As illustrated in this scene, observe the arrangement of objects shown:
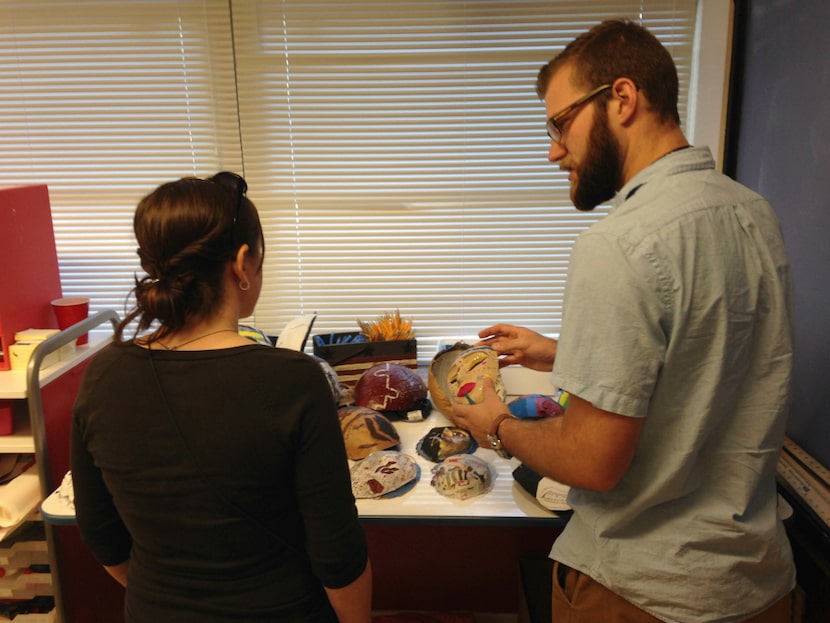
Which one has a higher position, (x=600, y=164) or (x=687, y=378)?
(x=600, y=164)

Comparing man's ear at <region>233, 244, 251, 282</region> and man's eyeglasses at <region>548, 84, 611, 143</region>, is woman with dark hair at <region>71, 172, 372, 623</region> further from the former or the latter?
man's eyeglasses at <region>548, 84, 611, 143</region>

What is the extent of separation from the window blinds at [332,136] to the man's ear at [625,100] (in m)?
1.16

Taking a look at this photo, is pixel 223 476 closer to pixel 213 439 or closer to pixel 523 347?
pixel 213 439

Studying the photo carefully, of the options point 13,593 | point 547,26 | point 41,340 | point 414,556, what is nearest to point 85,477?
point 41,340

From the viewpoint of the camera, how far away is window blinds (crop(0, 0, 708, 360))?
203 cm

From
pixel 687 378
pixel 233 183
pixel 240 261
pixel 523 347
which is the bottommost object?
pixel 523 347

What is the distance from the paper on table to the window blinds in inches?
30.5

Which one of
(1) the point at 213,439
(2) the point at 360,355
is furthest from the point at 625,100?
(2) the point at 360,355

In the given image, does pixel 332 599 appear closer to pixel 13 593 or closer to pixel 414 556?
pixel 414 556

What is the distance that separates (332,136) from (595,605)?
1606 mm

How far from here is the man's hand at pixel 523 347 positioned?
1472 millimetres

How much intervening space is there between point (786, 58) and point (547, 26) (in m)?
0.70

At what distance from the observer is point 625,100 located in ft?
3.14

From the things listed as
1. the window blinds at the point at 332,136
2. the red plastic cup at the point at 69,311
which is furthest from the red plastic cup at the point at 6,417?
the window blinds at the point at 332,136
